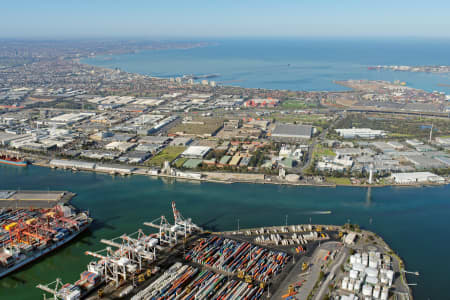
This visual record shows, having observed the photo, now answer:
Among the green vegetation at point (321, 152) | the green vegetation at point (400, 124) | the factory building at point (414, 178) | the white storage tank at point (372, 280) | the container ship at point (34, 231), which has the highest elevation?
the green vegetation at point (400, 124)

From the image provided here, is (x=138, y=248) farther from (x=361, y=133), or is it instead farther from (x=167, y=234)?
(x=361, y=133)

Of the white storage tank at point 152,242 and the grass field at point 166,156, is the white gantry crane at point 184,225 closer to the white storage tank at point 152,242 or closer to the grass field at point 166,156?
the white storage tank at point 152,242

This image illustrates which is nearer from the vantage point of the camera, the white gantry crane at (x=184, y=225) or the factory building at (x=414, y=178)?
the white gantry crane at (x=184, y=225)

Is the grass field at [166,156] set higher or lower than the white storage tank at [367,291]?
higher

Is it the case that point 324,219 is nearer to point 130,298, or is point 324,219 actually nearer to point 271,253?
point 271,253

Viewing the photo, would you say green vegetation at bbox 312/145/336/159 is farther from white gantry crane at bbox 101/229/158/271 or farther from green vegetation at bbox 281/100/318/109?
green vegetation at bbox 281/100/318/109

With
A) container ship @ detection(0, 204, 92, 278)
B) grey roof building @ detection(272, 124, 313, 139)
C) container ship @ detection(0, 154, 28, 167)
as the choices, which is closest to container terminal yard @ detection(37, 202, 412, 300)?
container ship @ detection(0, 204, 92, 278)

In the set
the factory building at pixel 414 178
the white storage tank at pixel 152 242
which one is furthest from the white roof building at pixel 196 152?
the factory building at pixel 414 178
